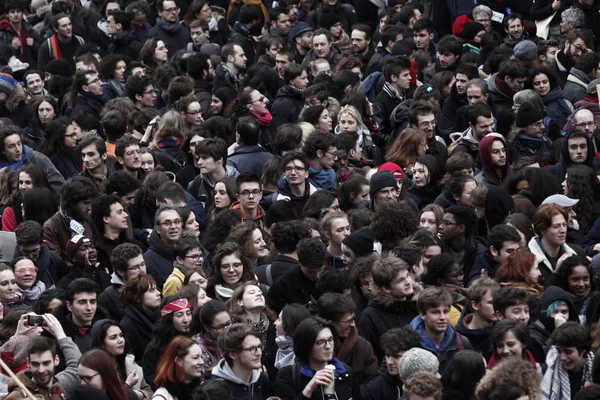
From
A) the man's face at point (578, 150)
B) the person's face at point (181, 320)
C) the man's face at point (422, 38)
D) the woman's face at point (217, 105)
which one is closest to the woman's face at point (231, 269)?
the person's face at point (181, 320)

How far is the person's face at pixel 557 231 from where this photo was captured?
11.7 meters

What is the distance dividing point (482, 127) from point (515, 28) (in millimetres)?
3794

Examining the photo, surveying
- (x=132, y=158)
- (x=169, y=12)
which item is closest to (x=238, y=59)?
Result: (x=169, y=12)

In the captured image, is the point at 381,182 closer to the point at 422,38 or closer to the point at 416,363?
the point at 416,363

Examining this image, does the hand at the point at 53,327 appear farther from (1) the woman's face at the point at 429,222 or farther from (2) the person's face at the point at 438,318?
(1) the woman's face at the point at 429,222

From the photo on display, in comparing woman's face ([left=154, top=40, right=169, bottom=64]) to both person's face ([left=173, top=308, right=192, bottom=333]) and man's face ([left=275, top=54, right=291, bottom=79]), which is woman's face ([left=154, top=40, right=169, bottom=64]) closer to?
man's face ([left=275, top=54, right=291, bottom=79])

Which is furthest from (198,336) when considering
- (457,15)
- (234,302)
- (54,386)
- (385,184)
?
(457,15)

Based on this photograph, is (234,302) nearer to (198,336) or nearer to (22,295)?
(198,336)

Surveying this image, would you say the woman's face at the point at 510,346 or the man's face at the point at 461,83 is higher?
the woman's face at the point at 510,346

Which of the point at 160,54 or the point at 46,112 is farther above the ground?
the point at 46,112

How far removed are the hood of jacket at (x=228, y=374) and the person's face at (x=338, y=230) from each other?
88.3 inches

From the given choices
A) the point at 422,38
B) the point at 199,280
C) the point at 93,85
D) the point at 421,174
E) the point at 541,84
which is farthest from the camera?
the point at 422,38

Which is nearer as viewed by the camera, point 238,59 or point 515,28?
point 238,59

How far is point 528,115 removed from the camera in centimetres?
1439
